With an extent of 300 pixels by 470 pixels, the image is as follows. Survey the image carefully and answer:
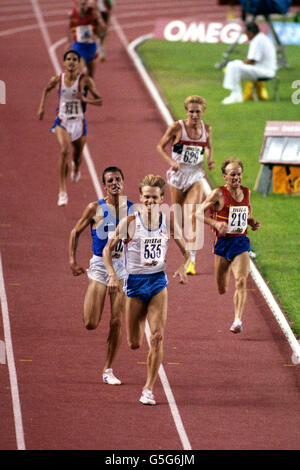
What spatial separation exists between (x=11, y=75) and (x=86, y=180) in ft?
25.0

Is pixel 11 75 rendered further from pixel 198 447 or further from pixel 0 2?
pixel 198 447

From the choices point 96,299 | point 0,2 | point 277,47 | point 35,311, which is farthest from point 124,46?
point 96,299

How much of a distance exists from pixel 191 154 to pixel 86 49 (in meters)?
9.79

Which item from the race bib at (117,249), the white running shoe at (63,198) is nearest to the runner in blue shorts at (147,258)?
the race bib at (117,249)

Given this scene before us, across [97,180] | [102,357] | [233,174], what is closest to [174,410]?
[102,357]

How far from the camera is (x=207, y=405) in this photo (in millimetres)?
10719

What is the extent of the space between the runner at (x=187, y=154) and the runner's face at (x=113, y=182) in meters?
2.95

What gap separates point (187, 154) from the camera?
45.9ft

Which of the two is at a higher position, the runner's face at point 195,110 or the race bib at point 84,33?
the race bib at point 84,33

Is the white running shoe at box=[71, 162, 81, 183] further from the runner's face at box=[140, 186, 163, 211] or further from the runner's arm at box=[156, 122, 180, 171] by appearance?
the runner's face at box=[140, 186, 163, 211]

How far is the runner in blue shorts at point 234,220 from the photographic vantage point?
38.9 feet

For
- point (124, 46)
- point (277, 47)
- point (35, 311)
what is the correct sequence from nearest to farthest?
1. point (35, 311)
2. point (277, 47)
3. point (124, 46)

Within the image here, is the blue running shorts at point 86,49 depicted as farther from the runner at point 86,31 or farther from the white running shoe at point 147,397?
the white running shoe at point 147,397

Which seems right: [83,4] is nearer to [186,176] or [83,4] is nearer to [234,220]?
[186,176]
